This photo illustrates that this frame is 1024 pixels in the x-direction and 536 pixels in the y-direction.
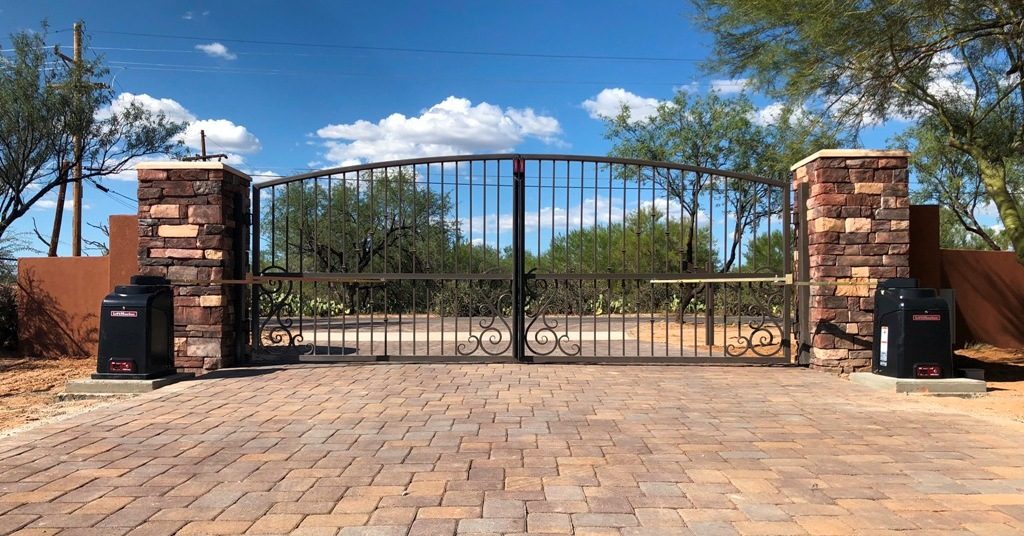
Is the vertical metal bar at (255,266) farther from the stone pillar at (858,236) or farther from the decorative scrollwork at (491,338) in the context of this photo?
the stone pillar at (858,236)

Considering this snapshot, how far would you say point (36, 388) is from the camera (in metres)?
6.95

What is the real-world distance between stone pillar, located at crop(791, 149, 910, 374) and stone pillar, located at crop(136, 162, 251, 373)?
22.7ft

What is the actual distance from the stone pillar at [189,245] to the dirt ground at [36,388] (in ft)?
4.46

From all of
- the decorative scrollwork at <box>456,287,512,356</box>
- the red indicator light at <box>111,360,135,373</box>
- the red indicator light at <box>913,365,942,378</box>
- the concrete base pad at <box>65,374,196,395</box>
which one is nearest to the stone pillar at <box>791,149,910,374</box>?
the red indicator light at <box>913,365,942,378</box>

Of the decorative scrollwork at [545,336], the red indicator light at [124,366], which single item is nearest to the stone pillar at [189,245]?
the red indicator light at [124,366]

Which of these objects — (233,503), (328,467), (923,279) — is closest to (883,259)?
(923,279)

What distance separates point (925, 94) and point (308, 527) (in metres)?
9.40

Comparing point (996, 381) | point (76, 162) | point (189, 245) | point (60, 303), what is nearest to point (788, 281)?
point (996, 381)

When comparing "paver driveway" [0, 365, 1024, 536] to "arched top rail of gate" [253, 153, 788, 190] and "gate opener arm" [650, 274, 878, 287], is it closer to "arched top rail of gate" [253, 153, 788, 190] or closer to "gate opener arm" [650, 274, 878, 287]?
"gate opener arm" [650, 274, 878, 287]

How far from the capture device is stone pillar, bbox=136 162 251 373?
7309mm

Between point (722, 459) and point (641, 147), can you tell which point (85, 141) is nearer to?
point (641, 147)

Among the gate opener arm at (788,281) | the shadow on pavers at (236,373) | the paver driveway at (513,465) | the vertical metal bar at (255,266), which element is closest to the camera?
the paver driveway at (513,465)

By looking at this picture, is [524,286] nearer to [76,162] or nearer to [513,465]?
[513,465]

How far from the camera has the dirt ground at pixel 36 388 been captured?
5312mm
